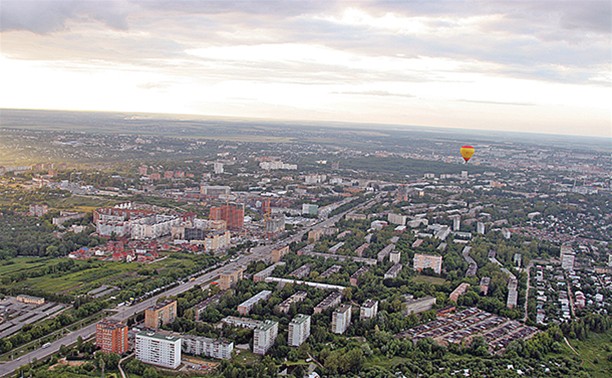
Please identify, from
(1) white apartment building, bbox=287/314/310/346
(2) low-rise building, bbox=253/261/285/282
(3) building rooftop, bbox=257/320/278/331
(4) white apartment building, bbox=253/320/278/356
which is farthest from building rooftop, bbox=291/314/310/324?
(2) low-rise building, bbox=253/261/285/282

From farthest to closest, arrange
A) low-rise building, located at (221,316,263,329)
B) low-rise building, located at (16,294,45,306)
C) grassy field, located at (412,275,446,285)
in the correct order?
grassy field, located at (412,275,446,285) < low-rise building, located at (16,294,45,306) < low-rise building, located at (221,316,263,329)

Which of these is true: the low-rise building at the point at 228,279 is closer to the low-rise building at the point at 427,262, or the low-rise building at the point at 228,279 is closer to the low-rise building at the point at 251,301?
the low-rise building at the point at 251,301

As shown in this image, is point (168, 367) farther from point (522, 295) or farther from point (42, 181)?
point (42, 181)

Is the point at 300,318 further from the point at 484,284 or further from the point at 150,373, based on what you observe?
the point at 484,284

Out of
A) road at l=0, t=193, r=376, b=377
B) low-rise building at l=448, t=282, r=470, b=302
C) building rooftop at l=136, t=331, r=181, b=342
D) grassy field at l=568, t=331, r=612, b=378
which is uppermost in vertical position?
building rooftop at l=136, t=331, r=181, b=342

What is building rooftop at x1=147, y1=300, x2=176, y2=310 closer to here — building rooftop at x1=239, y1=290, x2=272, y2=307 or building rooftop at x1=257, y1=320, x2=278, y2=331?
building rooftop at x1=239, y1=290, x2=272, y2=307

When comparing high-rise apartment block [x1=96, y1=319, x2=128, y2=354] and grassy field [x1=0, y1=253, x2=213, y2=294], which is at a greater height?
high-rise apartment block [x1=96, y1=319, x2=128, y2=354]

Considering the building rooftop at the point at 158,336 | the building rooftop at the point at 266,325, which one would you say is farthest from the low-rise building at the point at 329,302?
the building rooftop at the point at 158,336
